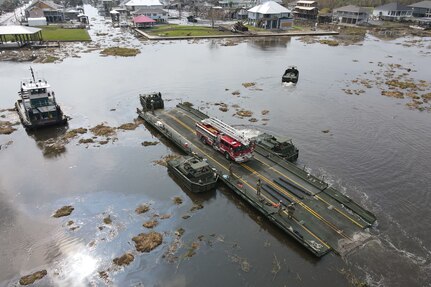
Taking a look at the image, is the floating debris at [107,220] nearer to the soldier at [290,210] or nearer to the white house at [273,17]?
the soldier at [290,210]

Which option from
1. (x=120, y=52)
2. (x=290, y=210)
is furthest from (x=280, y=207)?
(x=120, y=52)

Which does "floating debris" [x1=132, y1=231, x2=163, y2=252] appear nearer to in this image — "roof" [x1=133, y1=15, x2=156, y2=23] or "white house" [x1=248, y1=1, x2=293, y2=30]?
"white house" [x1=248, y1=1, x2=293, y2=30]

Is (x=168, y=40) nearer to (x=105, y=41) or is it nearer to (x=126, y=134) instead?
(x=105, y=41)

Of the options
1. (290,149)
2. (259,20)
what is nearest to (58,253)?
(290,149)

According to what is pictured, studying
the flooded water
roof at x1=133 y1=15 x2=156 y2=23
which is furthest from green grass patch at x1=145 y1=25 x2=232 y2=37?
the flooded water

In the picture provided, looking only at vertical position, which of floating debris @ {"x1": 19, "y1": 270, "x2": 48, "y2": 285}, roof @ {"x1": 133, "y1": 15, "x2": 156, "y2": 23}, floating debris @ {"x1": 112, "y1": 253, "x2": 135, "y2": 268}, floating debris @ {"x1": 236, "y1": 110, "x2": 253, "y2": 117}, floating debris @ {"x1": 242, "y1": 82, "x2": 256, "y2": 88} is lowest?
floating debris @ {"x1": 19, "y1": 270, "x2": 48, "y2": 285}

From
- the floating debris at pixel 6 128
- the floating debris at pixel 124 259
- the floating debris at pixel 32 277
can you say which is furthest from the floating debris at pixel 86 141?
the floating debris at pixel 124 259

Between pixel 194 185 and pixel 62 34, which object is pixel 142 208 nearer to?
pixel 194 185
